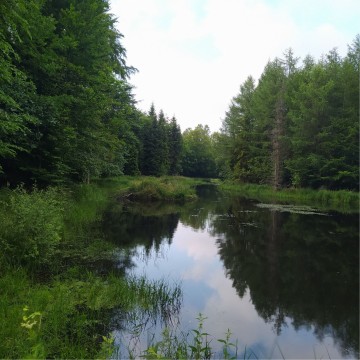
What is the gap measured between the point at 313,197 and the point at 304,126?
6981 mm

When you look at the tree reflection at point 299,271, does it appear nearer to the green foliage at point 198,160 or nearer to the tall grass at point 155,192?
the tall grass at point 155,192

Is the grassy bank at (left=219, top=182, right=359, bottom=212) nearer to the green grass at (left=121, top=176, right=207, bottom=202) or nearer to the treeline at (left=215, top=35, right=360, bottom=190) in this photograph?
the treeline at (left=215, top=35, right=360, bottom=190)

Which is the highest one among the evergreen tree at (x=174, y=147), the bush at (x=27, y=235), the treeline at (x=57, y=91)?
the evergreen tree at (x=174, y=147)

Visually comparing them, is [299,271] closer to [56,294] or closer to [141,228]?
[56,294]

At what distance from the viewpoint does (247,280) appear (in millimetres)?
7480

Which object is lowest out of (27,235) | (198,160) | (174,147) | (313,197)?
(27,235)

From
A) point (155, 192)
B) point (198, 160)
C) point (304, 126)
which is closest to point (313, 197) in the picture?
point (304, 126)

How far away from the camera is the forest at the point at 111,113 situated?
11.1 m

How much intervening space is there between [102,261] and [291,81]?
32621 mm

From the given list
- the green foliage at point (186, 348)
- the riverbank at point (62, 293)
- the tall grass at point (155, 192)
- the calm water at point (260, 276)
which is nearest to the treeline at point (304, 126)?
the tall grass at point (155, 192)

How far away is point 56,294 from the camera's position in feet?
17.4

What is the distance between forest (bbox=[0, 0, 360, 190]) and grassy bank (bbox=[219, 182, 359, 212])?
1.22m

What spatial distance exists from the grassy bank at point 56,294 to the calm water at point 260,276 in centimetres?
53

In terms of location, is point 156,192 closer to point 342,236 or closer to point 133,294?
point 342,236
